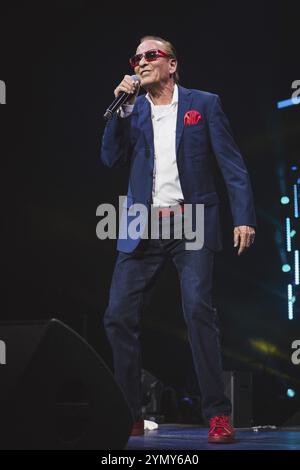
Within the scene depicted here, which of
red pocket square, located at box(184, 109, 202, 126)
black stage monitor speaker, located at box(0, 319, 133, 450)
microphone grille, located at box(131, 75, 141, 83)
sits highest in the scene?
microphone grille, located at box(131, 75, 141, 83)

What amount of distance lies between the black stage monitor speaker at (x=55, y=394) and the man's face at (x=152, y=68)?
1357 mm

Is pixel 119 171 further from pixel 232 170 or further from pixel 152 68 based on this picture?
pixel 232 170

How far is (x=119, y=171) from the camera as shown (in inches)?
198

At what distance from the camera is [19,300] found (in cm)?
467

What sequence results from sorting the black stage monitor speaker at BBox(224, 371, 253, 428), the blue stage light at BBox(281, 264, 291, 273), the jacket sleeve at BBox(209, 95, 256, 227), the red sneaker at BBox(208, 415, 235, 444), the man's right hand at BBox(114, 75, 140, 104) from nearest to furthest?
the red sneaker at BBox(208, 415, 235, 444) → the man's right hand at BBox(114, 75, 140, 104) → the jacket sleeve at BBox(209, 95, 256, 227) → the black stage monitor speaker at BBox(224, 371, 253, 428) → the blue stage light at BBox(281, 264, 291, 273)

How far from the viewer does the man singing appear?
2.70 metres

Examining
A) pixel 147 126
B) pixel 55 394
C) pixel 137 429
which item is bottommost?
pixel 137 429

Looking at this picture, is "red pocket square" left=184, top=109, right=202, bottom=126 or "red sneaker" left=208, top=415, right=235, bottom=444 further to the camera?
"red pocket square" left=184, top=109, right=202, bottom=126

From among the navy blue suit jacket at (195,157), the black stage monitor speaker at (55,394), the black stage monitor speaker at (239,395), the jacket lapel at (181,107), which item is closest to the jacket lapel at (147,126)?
the navy blue suit jacket at (195,157)

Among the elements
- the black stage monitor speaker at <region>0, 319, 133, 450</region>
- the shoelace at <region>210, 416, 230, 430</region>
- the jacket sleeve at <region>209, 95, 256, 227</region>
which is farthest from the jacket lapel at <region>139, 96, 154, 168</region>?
the black stage monitor speaker at <region>0, 319, 133, 450</region>

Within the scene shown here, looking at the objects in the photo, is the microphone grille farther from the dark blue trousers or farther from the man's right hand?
the dark blue trousers

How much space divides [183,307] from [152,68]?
0.97 m

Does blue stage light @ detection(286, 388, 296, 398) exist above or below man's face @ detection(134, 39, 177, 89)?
below

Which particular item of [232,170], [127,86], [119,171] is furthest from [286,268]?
[127,86]
